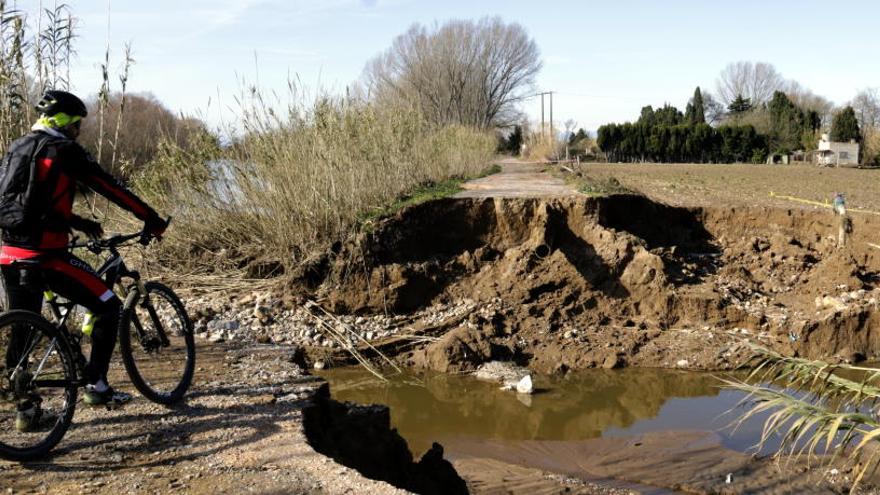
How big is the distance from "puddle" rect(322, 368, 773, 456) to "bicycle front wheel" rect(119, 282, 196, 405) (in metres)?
2.70

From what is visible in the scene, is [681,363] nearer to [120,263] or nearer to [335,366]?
[335,366]

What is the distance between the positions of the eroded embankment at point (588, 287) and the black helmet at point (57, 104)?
6.02 m

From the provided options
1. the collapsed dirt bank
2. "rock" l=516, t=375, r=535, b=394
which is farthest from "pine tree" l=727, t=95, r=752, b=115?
the collapsed dirt bank

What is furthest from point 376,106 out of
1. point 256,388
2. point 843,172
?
point 843,172

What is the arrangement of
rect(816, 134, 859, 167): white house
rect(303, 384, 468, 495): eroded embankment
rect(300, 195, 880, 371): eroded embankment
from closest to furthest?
rect(303, 384, 468, 495): eroded embankment → rect(300, 195, 880, 371): eroded embankment → rect(816, 134, 859, 167): white house

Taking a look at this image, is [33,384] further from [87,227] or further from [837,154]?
[837,154]

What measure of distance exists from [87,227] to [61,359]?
78 cm

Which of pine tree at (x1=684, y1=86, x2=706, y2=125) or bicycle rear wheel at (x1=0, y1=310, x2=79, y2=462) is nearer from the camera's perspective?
bicycle rear wheel at (x1=0, y1=310, x2=79, y2=462)

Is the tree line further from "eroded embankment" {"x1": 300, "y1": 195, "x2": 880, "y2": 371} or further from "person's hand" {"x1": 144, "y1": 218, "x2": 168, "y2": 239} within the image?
"person's hand" {"x1": 144, "y1": 218, "x2": 168, "y2": 239}

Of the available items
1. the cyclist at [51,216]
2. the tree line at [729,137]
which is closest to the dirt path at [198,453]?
the cyclist at [51,216]

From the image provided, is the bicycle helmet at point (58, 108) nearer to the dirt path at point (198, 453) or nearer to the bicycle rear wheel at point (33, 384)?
the bicycle rear wheel at point (33, 384)

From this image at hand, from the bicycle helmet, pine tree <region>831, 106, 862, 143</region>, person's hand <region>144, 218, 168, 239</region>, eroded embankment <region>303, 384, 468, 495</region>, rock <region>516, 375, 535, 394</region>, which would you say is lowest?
rock <region>516, 375, 535, 394</region>

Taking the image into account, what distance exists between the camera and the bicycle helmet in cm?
447

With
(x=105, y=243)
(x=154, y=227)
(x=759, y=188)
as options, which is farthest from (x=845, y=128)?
(x=105, y=243)
